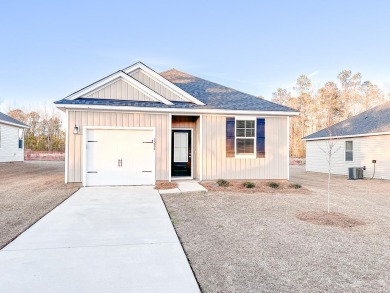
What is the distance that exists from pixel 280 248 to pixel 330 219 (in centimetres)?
226

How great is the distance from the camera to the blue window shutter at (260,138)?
10883 mm

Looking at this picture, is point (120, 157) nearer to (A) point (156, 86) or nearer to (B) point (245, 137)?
(A) point (156, 86)

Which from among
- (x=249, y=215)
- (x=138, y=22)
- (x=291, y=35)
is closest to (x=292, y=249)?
(x=249, y=215)

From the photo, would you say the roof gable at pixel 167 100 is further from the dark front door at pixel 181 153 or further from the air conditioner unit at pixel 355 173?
the air conditioner unit at pixel 355 173

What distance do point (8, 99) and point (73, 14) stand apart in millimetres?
31026

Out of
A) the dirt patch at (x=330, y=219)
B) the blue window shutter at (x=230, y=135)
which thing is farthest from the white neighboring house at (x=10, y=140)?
the dirt patch at (x=330, y=219)

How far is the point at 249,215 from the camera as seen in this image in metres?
5.91

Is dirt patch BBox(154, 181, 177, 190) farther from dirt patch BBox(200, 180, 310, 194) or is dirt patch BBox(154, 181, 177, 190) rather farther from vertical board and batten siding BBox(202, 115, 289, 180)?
vertical board and batten siding BBox(202, 115, 289, 180)

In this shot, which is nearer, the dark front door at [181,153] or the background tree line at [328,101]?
the dark front door at [181,153]

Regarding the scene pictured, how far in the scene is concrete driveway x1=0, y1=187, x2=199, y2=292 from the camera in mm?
2764

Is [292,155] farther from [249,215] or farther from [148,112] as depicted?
[249,215]

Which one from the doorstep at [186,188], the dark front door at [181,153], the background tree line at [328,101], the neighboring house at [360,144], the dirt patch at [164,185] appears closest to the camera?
the doorstep at [186,188]

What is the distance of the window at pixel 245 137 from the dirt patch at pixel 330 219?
4.95 m

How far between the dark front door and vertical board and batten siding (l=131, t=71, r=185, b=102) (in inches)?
61.1
